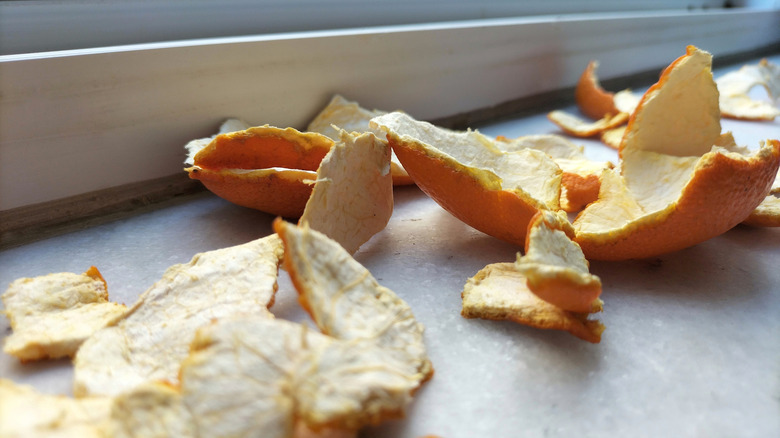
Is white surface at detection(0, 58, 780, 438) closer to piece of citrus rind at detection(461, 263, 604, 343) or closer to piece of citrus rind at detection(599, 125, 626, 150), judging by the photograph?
piece of citrus rind at detection(461, 263, 604, 343)

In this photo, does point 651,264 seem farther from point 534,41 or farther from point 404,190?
point 534,41

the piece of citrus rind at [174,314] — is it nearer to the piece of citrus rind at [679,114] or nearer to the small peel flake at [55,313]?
the small peel flake at [55,313]

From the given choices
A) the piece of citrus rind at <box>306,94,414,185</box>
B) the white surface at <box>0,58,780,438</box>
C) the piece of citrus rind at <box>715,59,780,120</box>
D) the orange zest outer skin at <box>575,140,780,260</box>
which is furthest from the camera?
the piece of citrus rind at <box>715,59,780,120</box>

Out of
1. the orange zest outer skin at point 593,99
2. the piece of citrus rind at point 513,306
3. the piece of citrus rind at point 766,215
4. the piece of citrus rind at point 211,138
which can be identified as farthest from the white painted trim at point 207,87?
the piece of citrus rind at point 766,215

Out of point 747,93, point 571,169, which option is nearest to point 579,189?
point 571,169

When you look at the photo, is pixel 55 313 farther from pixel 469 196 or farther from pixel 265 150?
pixel 469 196

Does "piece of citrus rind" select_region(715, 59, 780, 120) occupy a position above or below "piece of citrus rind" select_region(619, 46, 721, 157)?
below

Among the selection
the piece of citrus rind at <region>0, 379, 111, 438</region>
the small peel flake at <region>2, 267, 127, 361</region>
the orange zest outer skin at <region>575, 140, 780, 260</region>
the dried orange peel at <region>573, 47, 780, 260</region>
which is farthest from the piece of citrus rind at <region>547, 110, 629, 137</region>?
the piece of citrus rind at <region>0, 379, 111, 438</region>
